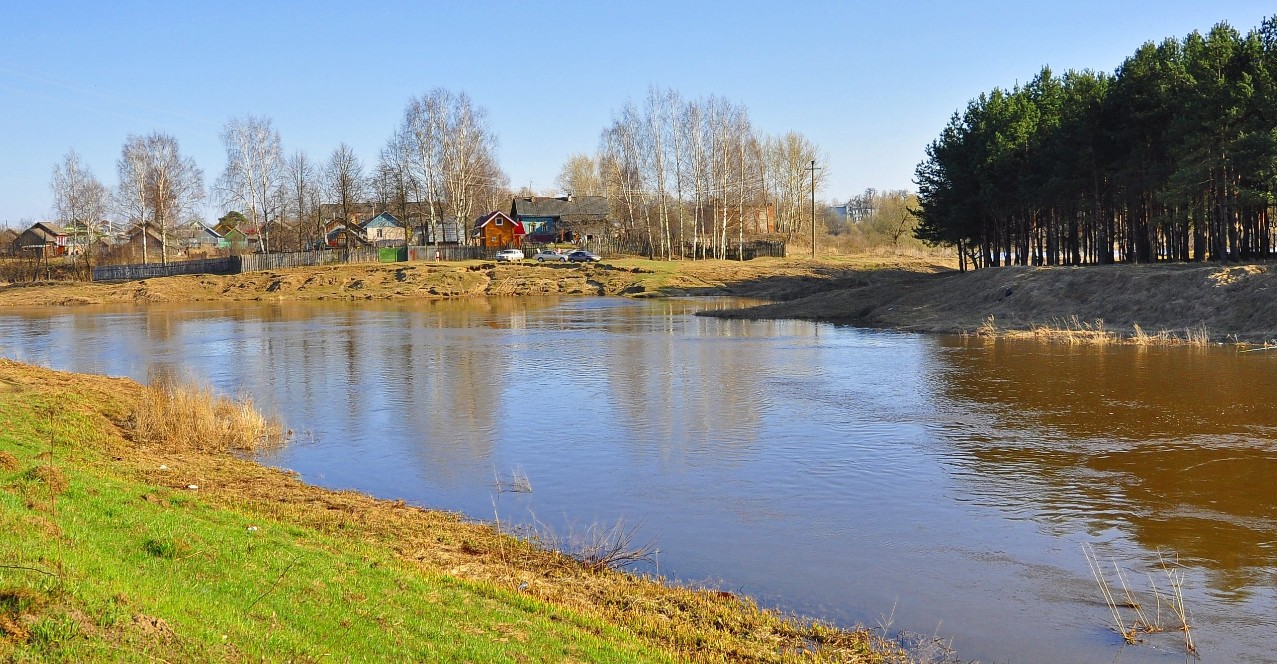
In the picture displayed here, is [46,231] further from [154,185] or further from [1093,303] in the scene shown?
[1093,303]

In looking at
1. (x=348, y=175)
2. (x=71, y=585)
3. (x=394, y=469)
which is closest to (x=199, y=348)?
(x=394, y=469)

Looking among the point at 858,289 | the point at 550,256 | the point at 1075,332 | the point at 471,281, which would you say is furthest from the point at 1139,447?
the point at 550,256

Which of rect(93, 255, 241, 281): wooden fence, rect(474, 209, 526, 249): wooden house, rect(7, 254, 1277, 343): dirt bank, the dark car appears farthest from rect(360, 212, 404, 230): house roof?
the dark car

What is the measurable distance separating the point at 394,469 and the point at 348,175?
286 feet

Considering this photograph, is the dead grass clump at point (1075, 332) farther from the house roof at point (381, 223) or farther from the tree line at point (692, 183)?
the house roof at point (381, 223)

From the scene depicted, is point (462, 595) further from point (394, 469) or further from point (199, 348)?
point (199, 348)

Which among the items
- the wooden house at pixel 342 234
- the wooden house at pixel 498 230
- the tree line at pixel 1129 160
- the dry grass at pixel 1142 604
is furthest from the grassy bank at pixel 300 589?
the wooden house at pixel 498 230

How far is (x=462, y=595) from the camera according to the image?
9250 mm

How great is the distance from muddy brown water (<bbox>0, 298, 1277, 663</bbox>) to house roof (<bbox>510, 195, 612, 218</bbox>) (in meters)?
79.7

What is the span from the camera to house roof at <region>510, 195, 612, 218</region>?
11625cm

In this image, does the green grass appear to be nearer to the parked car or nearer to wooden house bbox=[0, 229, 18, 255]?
the parked car

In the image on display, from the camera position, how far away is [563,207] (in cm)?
11869

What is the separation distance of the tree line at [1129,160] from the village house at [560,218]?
56.2m

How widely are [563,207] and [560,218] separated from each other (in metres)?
1.91
